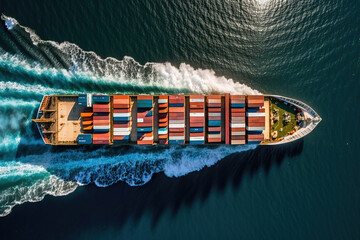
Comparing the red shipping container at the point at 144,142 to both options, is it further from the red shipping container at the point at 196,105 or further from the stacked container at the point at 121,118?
the red shipping container at the point at 196,105

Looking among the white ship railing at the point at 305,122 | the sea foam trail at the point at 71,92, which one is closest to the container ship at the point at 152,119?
the white ship railing at the point at 305,122

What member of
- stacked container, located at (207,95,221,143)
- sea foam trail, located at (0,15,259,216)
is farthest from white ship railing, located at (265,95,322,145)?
stacked container, located at (207,95,221,143)

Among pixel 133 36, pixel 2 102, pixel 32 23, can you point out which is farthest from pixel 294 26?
pixel 2 102

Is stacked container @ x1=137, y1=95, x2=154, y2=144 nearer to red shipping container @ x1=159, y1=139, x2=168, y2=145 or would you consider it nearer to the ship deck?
red shipping container @ x1=159, y1=139, x2=168, y2=145

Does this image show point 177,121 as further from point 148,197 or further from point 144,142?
point 148,197

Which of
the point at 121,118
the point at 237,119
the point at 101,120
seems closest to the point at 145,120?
the point at 121,118

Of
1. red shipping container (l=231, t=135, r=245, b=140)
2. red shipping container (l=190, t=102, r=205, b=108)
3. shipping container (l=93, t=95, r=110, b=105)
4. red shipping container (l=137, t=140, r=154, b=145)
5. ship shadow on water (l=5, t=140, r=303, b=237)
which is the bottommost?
ship shadow on water (l=5, t=140, r=303, b=237)

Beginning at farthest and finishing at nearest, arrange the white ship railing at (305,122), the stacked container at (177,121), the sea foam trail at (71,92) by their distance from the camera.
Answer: the sea foam trail at (71,92) → the white ship railing at (305,122) → the stacked container at (177,121)
